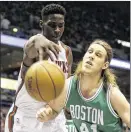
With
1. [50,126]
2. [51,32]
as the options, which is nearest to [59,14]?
[51,32]

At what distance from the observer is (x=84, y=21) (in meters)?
14.4

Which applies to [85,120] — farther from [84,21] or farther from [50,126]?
[84,21]

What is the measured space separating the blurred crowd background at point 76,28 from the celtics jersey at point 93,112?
7715 millimetres

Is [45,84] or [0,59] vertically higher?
[45,84]

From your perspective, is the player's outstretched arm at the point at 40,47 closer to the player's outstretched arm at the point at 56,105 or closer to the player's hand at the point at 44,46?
the player's hand at the point at 44,46

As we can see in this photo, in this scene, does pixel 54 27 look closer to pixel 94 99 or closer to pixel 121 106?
pixel 94 99

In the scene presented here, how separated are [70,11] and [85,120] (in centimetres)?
1206

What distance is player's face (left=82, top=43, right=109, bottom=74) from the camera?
9.30 feet

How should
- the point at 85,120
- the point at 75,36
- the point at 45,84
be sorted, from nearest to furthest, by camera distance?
the point at 45,84 < the point at 85,120 < the point at 75,36

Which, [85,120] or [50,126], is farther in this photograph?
[50,126]

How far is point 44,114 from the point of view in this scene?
109 inches

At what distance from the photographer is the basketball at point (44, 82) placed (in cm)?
263

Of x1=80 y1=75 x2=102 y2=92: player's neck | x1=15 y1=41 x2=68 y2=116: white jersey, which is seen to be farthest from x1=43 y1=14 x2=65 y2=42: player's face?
x1=80 y1=75 x2=102 y2=92: player's neck

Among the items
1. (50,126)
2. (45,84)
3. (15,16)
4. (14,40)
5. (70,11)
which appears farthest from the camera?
(70,11)
